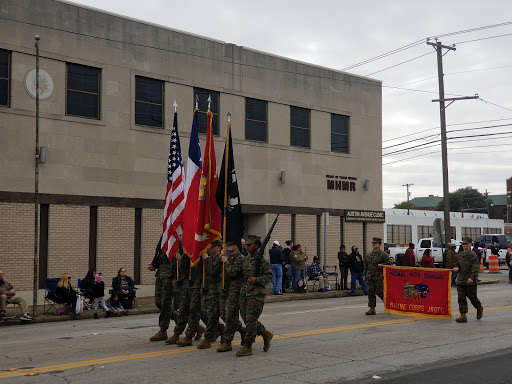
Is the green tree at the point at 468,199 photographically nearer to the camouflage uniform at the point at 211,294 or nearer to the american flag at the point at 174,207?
the american flag at the point at 174,207

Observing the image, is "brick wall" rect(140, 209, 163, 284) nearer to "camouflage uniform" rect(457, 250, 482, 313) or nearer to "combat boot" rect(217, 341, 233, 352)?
"camouflage uniform" rect(457, 250, 482, 313)

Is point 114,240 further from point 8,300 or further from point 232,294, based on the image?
point 232,294

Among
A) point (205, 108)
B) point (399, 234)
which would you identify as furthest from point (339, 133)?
point (399, 234)

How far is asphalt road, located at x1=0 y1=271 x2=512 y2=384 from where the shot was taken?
8422 mm

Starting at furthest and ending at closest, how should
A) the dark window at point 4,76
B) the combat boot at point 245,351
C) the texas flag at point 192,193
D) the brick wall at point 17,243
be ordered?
the dark window at point 4,76 → the brick wall at point 17,243 → the texas flag at point 192,193 → the combat boot at point 245,351

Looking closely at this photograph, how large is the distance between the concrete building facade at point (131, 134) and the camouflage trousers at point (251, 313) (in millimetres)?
11362

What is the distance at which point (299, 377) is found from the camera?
8.36m

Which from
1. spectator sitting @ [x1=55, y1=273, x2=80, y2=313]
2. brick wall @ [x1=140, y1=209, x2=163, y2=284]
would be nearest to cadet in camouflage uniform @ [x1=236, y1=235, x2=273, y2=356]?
spectator sitting @ [x1=55, y1=273, x2=80, y2=313]

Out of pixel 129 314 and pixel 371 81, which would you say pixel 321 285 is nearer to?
pixel 129 314

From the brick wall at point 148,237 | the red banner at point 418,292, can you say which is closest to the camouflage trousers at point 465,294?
the red banner at point 418,292

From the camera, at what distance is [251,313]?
9.88 metres

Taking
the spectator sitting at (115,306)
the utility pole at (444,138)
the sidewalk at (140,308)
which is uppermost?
the utility pole at (444,138)

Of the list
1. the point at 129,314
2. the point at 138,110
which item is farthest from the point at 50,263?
the point at 138,110

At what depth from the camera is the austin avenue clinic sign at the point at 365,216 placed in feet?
94.3
